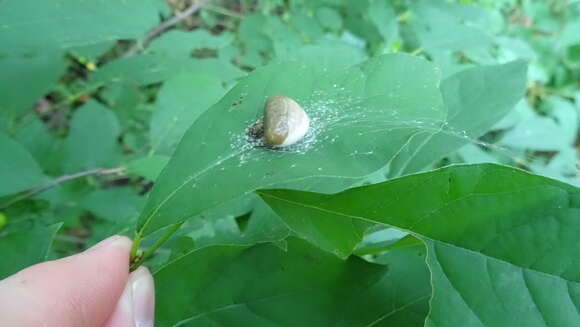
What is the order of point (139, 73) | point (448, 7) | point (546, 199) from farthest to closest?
1. point (448, 7)
2. point (139, 73)
3. point (546, 199)

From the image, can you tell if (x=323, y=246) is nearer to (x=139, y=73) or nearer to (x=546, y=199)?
(x=546, y=199)

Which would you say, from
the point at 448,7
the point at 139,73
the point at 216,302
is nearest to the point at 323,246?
the point at 216,302

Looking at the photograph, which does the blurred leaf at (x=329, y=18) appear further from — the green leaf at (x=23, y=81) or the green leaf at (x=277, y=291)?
the green leaf at (x=277, y=291)

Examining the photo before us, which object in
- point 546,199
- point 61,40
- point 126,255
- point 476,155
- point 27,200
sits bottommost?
point 476,155

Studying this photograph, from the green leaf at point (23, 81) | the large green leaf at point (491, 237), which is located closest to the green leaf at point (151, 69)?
the green leaf at point (23, 81)

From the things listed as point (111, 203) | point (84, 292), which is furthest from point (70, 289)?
point (111, 203)

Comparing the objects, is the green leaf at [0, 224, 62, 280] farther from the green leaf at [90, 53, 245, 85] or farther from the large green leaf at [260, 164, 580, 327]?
the green leaf at [90, 53, 245, 85]
